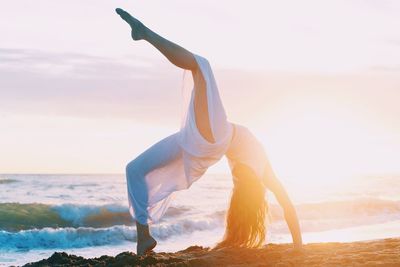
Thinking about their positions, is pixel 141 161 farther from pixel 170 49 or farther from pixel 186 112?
pixel 170 49

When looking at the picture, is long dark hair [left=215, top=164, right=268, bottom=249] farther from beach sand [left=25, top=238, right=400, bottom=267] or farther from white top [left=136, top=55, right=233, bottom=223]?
white top [left=136, top=55, right=233, bottom=223]

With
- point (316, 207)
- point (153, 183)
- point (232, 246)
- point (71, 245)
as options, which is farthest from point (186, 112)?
point (316, 207)

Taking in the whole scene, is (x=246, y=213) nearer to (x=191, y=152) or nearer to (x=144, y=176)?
(x=191, y=152)

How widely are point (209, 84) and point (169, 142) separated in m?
0.64

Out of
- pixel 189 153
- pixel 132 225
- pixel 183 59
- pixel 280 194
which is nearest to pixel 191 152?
pixel 189 153

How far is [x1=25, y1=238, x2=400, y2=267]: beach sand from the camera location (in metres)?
A: 5.70

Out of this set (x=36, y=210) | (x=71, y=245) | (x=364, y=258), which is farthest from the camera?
(x=36, y=210)

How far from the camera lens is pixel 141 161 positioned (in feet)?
19.2

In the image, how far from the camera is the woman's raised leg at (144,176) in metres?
5.86

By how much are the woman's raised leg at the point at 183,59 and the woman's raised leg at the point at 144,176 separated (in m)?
0.31

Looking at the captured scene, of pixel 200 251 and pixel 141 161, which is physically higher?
pixel 141 161

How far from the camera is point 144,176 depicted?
589 cm

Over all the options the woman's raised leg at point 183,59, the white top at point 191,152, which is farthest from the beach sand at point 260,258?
the woman's raised leg at point 183,59

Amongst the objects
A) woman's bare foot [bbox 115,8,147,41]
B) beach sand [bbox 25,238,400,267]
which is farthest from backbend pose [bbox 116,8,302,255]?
beach sand [bbox 25,238,400,267]
